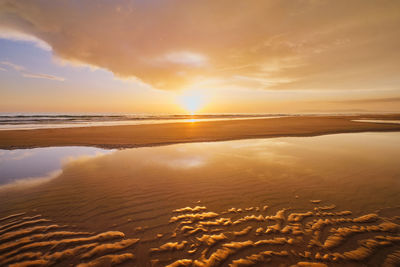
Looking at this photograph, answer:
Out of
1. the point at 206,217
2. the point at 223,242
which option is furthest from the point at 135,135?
the point at 223,242

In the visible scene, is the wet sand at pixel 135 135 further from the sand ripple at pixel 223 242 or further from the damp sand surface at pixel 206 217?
the sand ripple at pixel 223 242

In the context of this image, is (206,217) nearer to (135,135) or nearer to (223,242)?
(223,242)

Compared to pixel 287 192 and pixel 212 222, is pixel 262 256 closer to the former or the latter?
pixel 212 222

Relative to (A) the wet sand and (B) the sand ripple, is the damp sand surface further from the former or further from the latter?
(A) the wet sand

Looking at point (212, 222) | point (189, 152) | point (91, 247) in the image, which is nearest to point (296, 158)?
point (189, 152)

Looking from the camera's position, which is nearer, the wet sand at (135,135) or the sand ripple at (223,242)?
the sand ripple at (223,242)

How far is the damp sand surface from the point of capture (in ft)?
10.5

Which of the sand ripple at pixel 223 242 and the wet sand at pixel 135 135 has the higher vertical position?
the wet sand at pixel 135 135

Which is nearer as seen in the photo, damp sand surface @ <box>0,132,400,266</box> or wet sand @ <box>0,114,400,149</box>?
damp sand surface @ <box>0,132,400,266</box>

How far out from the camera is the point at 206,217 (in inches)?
170

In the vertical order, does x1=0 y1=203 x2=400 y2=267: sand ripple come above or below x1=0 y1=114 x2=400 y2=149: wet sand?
below

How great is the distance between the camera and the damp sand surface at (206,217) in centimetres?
319

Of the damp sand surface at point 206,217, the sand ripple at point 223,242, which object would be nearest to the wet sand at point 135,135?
the damp sand surface at point 206,217

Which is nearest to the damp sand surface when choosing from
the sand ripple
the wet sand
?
the sand ripple
